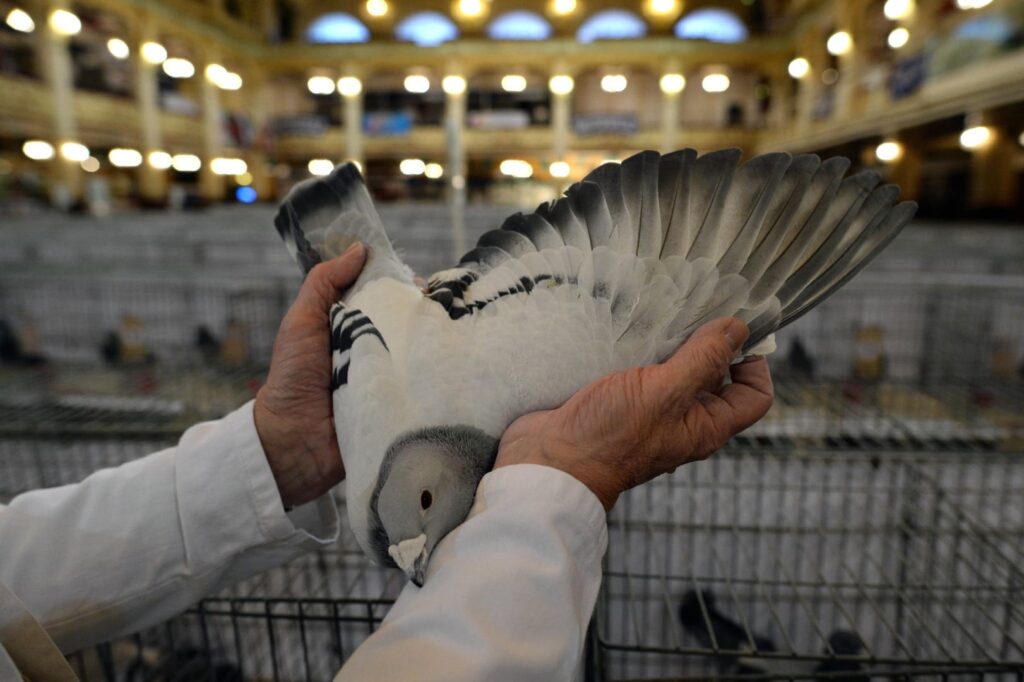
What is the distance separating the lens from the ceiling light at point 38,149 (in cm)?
1648

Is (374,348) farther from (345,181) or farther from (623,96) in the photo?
(623,96)

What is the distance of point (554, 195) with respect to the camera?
A: 5.09ft

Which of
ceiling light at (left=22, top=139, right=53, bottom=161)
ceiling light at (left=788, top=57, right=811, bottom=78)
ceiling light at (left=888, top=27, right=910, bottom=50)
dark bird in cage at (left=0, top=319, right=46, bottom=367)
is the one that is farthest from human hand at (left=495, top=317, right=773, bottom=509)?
ceiling light at (left=788, top=57, right=811, bottom=78)

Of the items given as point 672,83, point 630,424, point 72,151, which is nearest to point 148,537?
point 630,424

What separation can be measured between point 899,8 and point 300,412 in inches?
693

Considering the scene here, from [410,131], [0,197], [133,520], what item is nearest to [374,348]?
[133,520]

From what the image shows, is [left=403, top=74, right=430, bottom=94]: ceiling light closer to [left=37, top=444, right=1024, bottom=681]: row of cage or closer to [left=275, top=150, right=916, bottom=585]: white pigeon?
[left=37, top=444, right=1024, bottom=681]: row of cage

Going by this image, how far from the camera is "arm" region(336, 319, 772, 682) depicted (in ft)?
2.20

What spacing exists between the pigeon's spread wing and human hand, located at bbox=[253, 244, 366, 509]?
0.43 metres

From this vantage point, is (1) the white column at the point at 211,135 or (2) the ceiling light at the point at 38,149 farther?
(1) the white column at the point at 211,135

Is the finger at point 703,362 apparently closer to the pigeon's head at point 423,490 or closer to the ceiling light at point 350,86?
the pigeon's head at point 423,490

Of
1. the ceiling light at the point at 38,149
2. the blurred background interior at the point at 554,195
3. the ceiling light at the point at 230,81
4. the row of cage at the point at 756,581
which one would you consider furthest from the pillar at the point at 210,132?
the row of cage at the point at 756,581

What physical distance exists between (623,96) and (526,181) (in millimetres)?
5574

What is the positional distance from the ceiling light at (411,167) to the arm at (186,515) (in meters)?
21.8
